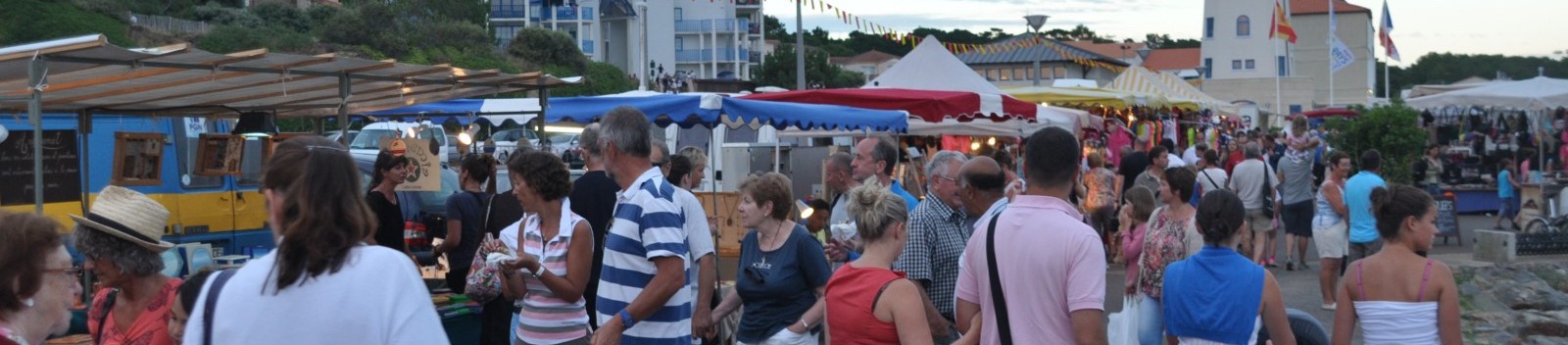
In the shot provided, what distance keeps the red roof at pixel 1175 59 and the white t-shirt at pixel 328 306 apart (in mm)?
137673

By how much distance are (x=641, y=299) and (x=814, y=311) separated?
98cm

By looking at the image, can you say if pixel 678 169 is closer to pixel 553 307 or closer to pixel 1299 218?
pixel 553 307

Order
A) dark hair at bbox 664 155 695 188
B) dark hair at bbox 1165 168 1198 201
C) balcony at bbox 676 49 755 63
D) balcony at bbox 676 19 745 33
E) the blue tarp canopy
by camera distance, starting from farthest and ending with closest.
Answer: balcony at bbox 676 49 755 63
balcony at bbox 676 19 745 33
the blue tarp canopy
dark hair at bbox 664 155 695 188
dark hair at bbox 1165 168 1198 201

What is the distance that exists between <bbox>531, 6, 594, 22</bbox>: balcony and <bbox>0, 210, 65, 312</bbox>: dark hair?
8378 cm

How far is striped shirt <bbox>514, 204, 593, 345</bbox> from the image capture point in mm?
5156

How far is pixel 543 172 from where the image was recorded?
17.0ft

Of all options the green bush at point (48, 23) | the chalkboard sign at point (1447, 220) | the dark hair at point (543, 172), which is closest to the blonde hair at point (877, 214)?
the dark hair at point (543, 172)

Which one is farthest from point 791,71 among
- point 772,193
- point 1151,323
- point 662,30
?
point 772,193

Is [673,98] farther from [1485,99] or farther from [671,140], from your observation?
[1485,99]

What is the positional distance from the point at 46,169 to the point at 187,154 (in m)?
3.65

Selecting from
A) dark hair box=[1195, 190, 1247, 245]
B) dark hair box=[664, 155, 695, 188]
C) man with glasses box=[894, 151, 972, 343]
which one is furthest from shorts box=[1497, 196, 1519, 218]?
man with glasses box=[894, 151, 972, 343]

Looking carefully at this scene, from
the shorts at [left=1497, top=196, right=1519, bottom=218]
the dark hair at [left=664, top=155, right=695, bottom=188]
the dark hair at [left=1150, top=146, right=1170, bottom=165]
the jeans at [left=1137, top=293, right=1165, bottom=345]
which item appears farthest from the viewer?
the shorts at [left=1497, top=196, right=1519, bottom=218]

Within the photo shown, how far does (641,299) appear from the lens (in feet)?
15.6

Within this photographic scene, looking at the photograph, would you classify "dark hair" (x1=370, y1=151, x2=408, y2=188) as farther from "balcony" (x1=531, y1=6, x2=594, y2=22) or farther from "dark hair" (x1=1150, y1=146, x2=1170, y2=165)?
"balcony" (x1=531, y1=6, x2=594, y2=22)
